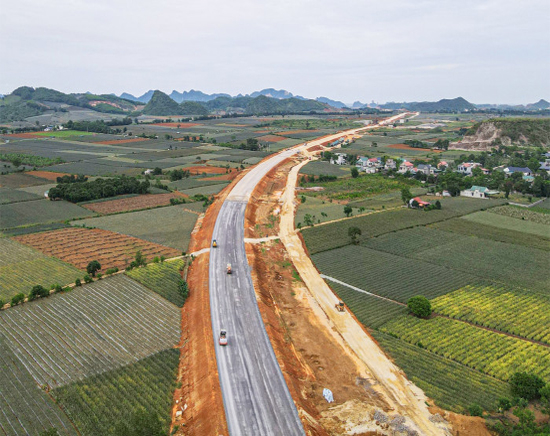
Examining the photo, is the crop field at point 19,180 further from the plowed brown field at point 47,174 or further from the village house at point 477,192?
the village house at point 477,192

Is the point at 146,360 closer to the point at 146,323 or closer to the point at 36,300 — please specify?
the point at 146,323

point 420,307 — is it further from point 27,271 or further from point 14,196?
point 14,196

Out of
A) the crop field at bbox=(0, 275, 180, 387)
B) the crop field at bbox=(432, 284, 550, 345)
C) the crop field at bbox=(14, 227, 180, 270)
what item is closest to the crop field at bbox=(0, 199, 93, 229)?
the crop field at bbox=(14, 227, 180, 270)

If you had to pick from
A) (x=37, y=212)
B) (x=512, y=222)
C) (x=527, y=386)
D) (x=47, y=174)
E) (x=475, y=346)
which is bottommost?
(x=475, y=346)

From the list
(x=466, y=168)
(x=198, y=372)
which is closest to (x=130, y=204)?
(x=198, y=372)

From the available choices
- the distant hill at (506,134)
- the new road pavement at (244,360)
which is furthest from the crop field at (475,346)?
the distant hill at (506,134)

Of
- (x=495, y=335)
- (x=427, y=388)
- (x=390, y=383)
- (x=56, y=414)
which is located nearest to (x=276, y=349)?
(x=390, y=383)
